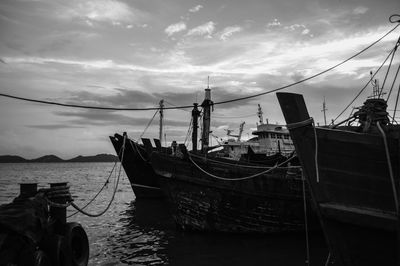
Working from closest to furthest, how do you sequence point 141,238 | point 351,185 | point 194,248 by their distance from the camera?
point 351,185 → point 194,248 → point 141,238

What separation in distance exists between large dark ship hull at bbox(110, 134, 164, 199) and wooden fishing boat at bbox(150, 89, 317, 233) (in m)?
8.94

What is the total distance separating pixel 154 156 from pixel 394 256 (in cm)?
843

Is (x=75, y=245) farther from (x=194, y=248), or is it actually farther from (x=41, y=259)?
(x=194, y=248)

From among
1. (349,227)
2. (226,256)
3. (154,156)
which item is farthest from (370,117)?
(154,156)

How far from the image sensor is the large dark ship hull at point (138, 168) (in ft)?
66.0

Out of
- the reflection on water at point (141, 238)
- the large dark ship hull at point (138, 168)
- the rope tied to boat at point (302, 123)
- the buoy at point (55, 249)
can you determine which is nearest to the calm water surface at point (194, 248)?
the reflection on water at point (141, 238)

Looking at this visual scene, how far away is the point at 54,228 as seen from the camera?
6516 mm

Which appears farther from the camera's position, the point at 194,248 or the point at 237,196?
the point at 237,196

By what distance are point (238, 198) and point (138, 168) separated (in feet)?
40.8

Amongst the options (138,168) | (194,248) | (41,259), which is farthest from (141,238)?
(138,168)

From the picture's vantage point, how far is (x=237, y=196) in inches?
410

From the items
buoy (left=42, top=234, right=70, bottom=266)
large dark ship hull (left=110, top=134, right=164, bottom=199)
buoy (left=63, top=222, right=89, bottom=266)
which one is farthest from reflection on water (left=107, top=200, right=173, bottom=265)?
buoy (left=42, top=234, right=70, bottom=266)

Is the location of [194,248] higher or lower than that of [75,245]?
lower

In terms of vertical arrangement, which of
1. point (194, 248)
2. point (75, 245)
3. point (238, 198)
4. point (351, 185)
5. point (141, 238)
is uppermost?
point (351, 185)
